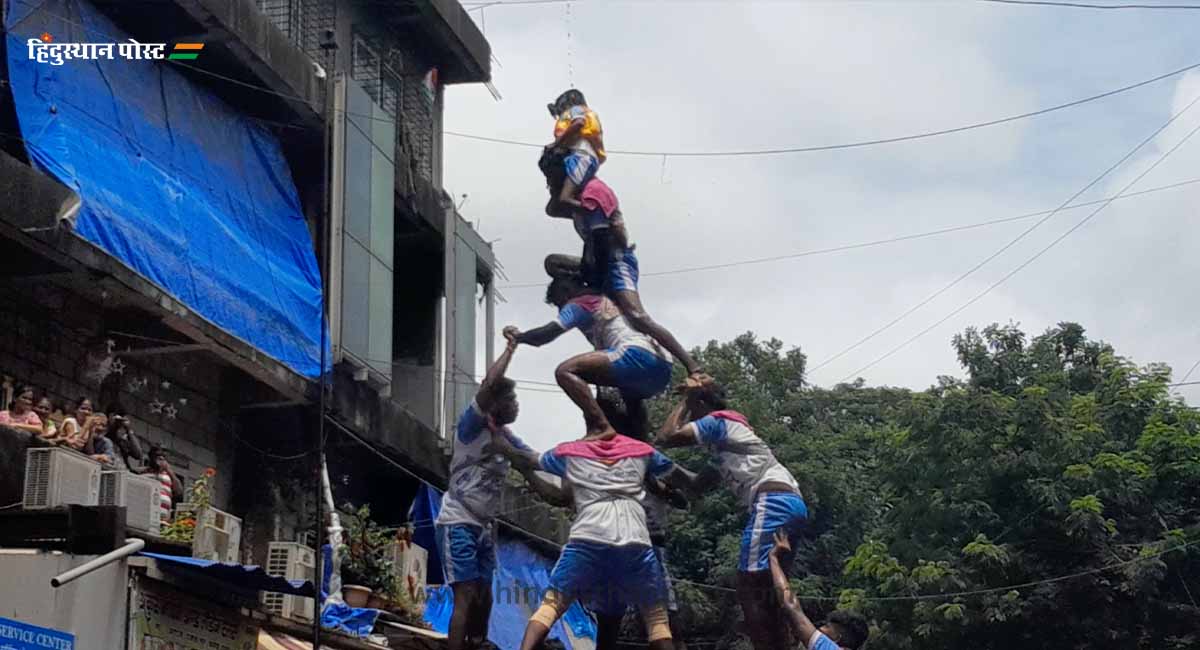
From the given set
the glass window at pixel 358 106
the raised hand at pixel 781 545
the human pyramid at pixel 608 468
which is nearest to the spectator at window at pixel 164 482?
the human pyramid at pixel 608 468

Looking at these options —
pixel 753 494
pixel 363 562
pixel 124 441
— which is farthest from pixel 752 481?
pixel 363 562

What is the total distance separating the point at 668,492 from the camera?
43.9ft

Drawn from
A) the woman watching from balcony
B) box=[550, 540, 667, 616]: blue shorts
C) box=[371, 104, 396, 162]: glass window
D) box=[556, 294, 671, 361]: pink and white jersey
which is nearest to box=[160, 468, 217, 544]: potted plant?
A: the woman watching from balcony

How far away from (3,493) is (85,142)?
3936 millimetres

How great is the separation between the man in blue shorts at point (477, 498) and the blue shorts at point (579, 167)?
1507 mm

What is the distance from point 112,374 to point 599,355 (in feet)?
25.7

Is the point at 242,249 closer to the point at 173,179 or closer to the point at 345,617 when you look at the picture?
the point at 173,179

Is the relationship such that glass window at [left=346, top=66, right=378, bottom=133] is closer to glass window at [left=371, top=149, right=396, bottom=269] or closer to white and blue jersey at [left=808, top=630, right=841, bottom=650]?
glass window at [left=371, top=149, right=396, bottom=269]

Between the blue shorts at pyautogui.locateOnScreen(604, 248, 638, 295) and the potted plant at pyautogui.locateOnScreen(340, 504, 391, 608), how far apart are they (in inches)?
289

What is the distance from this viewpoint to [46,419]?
16547 mm

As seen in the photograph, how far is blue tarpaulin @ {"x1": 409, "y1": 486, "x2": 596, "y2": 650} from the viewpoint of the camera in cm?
2306

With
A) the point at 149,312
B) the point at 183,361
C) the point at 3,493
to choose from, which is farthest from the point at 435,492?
the point at 3,493

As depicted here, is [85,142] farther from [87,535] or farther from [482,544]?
[482,544]

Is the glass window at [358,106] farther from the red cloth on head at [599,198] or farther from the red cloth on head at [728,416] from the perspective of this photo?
the red cloth on head at [728,416]
